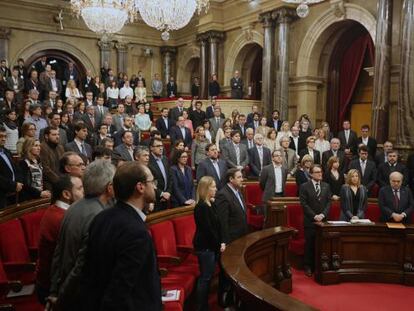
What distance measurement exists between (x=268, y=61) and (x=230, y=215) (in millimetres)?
8186

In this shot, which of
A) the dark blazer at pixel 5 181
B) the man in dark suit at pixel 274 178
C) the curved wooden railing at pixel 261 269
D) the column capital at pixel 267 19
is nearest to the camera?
the curved wooden railing at pixel 261 269

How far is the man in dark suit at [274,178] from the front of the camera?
5.72 meters

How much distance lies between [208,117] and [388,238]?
19.0ft

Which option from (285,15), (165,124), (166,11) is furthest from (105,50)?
(166,11)

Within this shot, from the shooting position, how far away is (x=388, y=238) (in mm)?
4805

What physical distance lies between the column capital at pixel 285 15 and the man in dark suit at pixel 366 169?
578cm

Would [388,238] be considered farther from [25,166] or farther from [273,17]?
[273,17]

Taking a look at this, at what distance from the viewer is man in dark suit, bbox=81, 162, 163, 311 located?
1.64m

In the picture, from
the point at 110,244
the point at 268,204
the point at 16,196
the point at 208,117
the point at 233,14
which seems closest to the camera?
the point at 110,244

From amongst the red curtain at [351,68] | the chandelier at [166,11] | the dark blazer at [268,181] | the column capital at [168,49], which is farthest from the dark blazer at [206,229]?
the column capital at [168,49]

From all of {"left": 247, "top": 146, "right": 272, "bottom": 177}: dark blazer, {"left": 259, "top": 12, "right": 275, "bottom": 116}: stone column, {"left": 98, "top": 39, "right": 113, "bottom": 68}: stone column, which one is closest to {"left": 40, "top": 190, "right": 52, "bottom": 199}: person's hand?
{"left": 247, "top": 146, "right": 272, "bottom": 177}: dark blazer

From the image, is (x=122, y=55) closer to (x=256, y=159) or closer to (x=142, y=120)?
(x=142, y=120)

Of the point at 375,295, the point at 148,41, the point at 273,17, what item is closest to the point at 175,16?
the point at 273,17

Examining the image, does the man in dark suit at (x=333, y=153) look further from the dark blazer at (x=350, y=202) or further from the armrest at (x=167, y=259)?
the armrest at (x=167, y=259)
